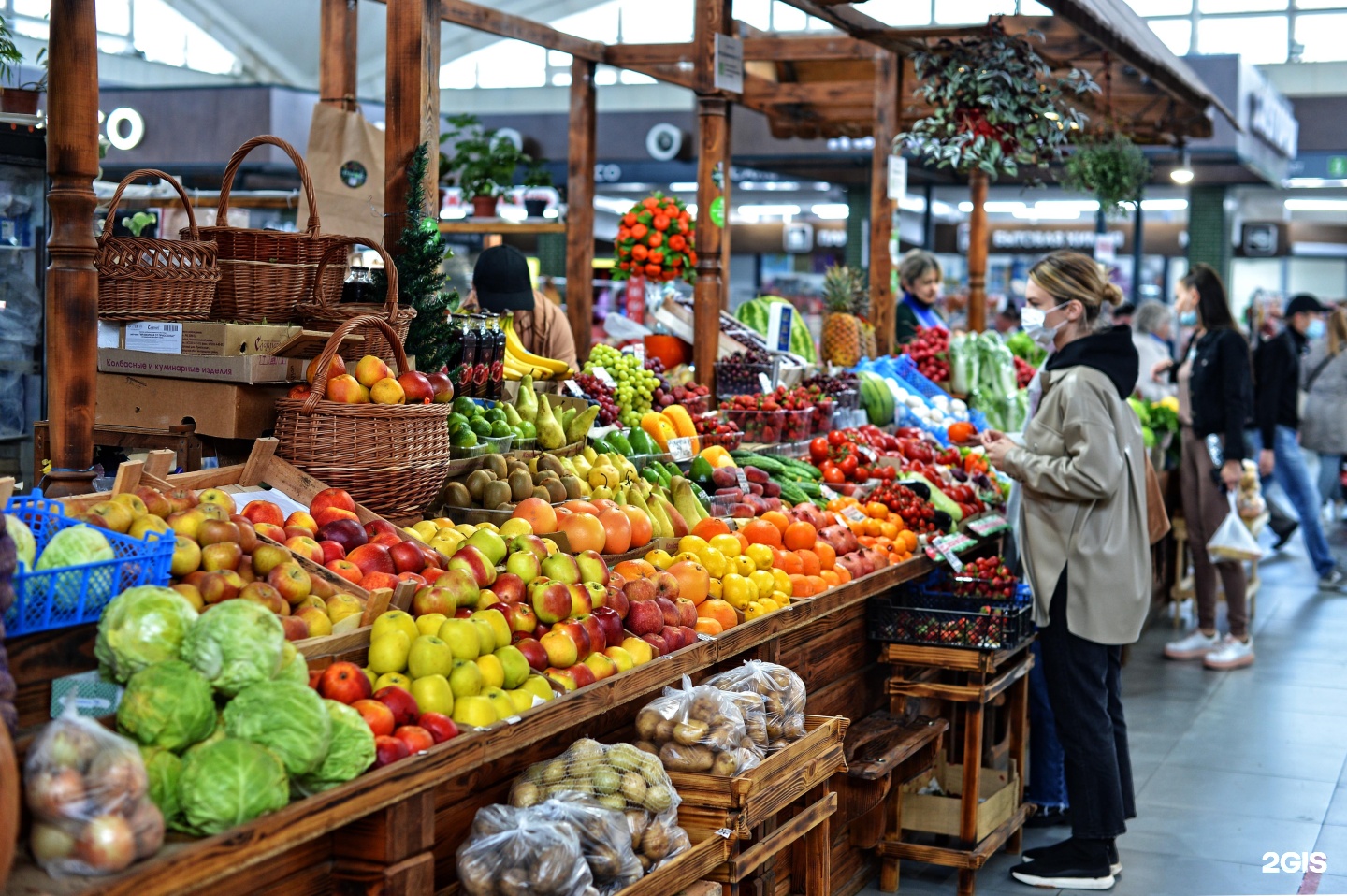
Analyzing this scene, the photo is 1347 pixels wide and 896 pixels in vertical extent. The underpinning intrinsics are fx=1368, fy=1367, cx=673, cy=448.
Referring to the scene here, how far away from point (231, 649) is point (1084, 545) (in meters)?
2.97

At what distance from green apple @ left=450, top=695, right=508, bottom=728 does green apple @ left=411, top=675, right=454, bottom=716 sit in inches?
0.7

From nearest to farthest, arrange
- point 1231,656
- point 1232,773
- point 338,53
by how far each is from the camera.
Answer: point 1232,773
point 338,53
point 1231,656

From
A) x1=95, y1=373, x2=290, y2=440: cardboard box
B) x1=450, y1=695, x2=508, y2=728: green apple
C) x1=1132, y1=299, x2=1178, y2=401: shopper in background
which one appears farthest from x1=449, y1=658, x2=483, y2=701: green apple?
x1=1132, y1=299, x2=1178, y2=401: shopper in background

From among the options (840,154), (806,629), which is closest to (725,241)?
(806,629)

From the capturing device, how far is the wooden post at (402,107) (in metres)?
4.29

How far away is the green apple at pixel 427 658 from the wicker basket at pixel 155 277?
1.41 m

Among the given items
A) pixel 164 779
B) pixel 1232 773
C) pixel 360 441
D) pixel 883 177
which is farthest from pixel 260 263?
pixel 883 177

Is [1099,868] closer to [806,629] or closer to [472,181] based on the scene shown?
[806,629]

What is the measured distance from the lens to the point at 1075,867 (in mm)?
4383

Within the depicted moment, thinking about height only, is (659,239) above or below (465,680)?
above

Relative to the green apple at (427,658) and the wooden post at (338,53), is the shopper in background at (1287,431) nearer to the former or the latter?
the wooden post at (338,53)

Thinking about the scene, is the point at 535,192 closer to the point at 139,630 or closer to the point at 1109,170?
the point at 1109,170

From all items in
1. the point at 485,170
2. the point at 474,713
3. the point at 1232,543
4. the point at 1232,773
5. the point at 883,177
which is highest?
the point at 485,170

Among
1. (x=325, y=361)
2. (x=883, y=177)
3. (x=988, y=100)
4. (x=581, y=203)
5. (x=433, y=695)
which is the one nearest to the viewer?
(x=433, y=695)
